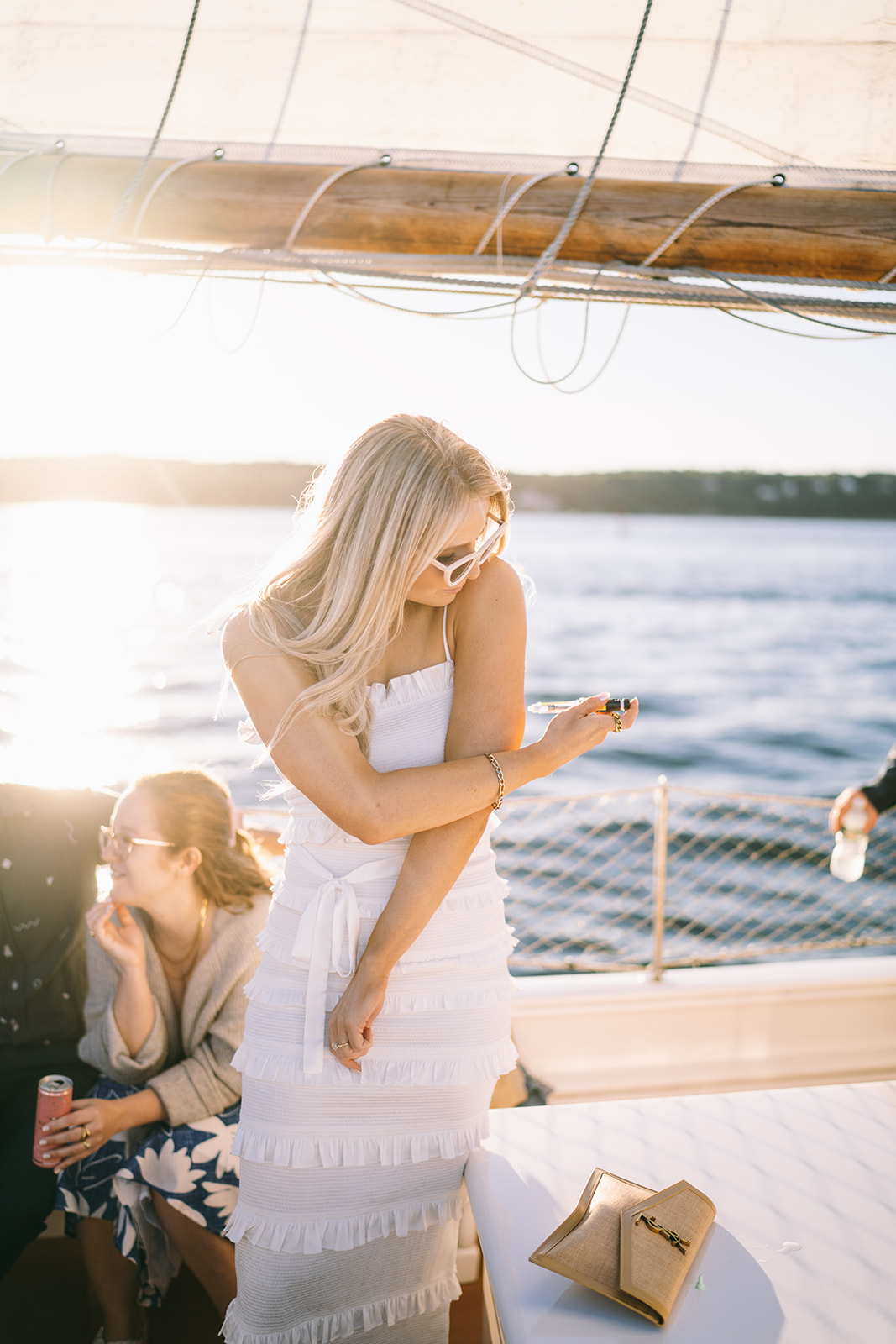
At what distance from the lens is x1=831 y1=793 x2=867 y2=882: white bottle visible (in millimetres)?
2336

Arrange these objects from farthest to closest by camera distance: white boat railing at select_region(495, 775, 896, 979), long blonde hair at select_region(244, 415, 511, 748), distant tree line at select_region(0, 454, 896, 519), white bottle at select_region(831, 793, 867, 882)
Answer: distant tree line at select_region(0, 454, 896, 519) → white boat railing at select_region(495, 775, 896, 979) → white bottle at select_region(831, 793, 867, 882) → long blonde hair at select_region(244, 415, 511, 748)

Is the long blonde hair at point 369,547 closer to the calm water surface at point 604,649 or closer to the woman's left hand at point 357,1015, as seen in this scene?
the calm water surface at point 604,649

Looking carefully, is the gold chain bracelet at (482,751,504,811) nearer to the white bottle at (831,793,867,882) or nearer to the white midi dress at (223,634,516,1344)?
A: the white midi dress at (223,634,516,1344)

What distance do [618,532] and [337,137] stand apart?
42.6m

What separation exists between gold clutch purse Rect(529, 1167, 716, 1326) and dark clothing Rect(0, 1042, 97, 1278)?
1247 millimetres

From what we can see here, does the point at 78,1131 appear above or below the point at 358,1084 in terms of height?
below

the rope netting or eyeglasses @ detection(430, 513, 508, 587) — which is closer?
eyeglasses @ detection(430, 513, 508, 587)

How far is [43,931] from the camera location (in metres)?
2.14

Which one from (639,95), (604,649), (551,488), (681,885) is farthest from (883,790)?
(551,488)

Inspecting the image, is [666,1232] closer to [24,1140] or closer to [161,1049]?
[161,1049]

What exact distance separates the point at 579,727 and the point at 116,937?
114cm

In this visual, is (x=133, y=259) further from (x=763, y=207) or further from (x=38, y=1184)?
(x=38, y=1184)

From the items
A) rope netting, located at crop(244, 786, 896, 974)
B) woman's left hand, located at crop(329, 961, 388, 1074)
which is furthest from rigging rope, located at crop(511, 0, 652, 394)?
rope netting, located at crop(244, 786, 896, 974)

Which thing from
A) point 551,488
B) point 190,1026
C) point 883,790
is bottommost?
point 190,1026
